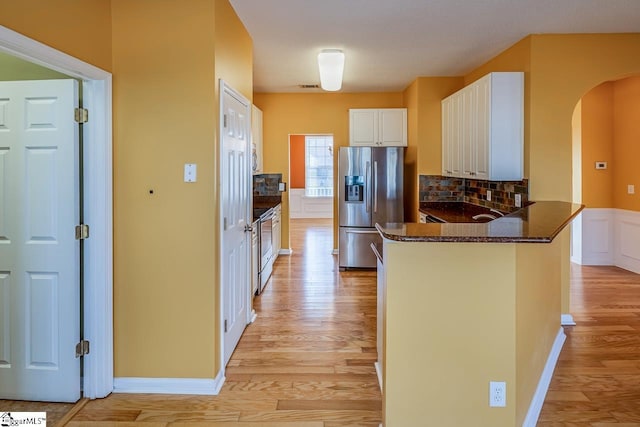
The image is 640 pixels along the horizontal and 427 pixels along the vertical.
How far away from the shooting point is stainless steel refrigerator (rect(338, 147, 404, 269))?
20.7ft

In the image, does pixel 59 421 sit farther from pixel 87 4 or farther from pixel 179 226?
pixel 87 4

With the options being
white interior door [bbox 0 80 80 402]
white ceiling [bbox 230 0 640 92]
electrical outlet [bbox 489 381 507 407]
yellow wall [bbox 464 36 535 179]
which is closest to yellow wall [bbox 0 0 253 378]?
white interior door [bbox 0 80 80 402]

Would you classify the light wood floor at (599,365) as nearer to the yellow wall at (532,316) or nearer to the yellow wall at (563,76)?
the yellow wall at (532,316)

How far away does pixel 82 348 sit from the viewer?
275 cm

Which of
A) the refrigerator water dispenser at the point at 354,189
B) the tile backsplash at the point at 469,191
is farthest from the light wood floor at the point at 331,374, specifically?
the refrigerator water dispenser at the point at 354,189

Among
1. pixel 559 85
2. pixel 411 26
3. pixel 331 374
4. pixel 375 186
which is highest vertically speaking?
pixel 411 26

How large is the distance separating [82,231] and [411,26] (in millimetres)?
2974

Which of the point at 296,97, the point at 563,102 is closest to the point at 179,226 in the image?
the point at 563,102

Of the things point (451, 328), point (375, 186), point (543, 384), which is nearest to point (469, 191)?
point (375, 186)

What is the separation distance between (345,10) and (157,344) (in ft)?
8.93

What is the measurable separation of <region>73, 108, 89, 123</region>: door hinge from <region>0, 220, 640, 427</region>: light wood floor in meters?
1.70

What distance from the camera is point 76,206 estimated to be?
268 centimetres

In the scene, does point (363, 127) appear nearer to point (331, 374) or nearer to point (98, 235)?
point (331, 374)

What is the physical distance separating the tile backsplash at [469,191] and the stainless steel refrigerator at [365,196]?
39cm
